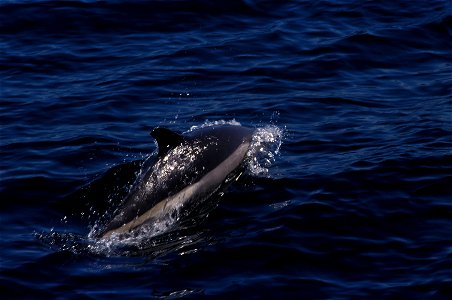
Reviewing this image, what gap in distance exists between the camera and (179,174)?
43.1ft

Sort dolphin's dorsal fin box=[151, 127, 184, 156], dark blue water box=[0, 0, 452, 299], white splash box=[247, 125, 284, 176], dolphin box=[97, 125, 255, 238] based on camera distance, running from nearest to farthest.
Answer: dark blue water box=[0, 0, 452, 299] < dolphin box=[97, 125, 255, 238] < dolphin's dorsal fin box=[151, 127, 184, 156] < white splash box=[247, 125, 284, 176]

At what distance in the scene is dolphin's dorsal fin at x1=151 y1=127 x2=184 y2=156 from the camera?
42.0 ft

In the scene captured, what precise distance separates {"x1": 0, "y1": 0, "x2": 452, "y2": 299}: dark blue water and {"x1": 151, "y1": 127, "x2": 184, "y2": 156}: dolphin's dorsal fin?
0.97 meters

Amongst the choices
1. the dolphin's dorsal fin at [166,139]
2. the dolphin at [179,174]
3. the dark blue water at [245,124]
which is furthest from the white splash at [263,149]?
the dolphin's dorsal fin at [166,139]

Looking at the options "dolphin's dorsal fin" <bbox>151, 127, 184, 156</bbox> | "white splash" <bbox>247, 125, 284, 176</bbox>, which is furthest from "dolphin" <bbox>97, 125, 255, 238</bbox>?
"white splash" <bbox>247, 125, 284, 176</bbox>

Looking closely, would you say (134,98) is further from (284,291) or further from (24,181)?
(284,291)

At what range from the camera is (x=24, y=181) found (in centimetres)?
1412

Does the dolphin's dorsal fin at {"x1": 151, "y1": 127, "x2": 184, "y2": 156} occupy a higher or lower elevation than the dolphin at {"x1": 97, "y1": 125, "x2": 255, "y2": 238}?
higher

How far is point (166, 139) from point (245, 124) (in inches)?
141

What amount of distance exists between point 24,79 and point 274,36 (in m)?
5.31

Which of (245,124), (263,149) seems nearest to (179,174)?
(263,149)

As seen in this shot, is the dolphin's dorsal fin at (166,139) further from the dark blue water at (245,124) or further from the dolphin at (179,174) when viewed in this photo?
the dark blue water at (245,124)

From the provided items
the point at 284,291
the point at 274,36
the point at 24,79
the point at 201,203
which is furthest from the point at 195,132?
the point at 274,36

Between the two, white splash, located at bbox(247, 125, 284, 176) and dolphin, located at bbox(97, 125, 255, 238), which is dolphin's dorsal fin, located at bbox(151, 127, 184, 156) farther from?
white splash, located at bbox(247, 125, 284, 176)
